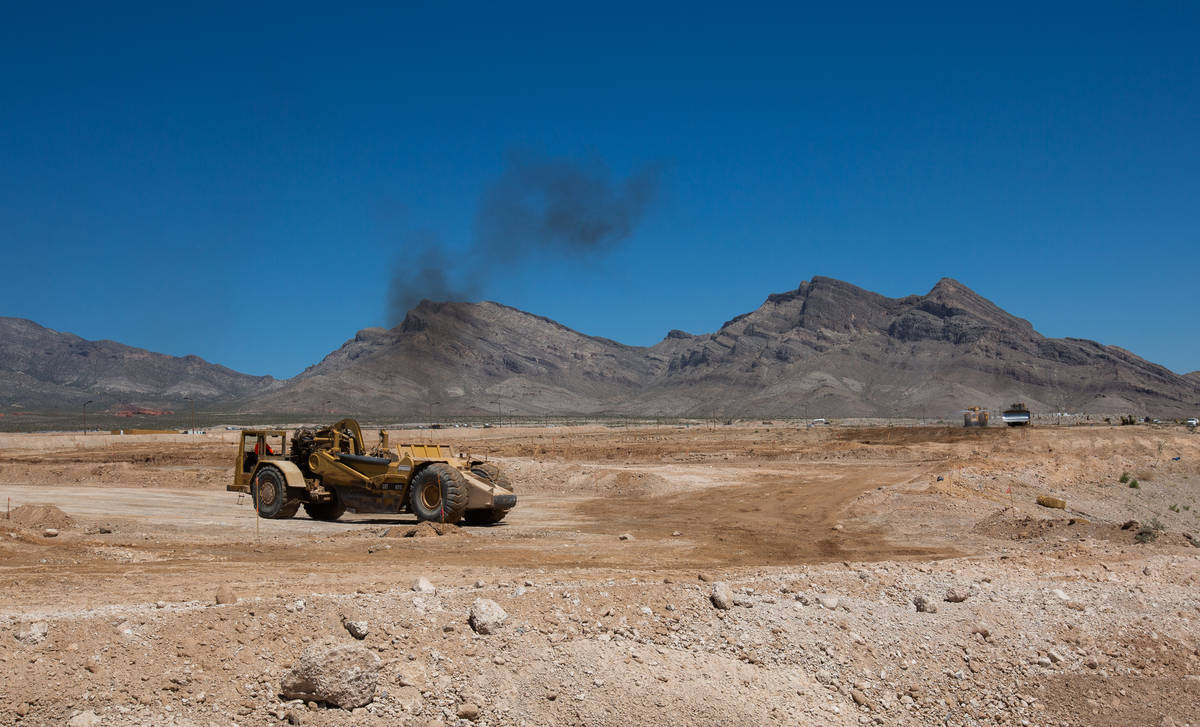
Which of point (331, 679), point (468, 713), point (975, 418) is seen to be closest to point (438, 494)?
point (331, 679)

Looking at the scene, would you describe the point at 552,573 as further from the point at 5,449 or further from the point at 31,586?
the point at 5,449

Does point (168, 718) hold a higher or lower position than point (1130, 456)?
lower

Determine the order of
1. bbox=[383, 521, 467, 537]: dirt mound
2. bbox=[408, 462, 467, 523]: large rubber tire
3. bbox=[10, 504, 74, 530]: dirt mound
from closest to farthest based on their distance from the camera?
bbox=[383, 521, 467, 537]: dirt mound, bbox=[10, 504, 74, 530]: dirt mound, bbox=[408, 462, 467, 523]: large rubber tire

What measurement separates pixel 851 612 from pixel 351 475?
13.4m

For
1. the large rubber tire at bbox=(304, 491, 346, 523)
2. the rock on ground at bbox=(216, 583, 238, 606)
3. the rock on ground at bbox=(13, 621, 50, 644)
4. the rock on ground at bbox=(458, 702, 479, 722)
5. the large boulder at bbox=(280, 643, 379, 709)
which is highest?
the large rubber tire at bbox=(304, 491, 346, 523)

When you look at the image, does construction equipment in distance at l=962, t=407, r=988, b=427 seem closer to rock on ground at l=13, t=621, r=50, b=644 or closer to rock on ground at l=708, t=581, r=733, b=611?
rock on ground at l=708, t=581, r=733, b=611

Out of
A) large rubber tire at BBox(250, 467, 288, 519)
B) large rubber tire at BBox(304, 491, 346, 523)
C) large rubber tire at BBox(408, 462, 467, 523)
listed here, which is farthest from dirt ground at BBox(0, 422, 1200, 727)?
large rubber tire at BBox(304, 491, 346, 523)

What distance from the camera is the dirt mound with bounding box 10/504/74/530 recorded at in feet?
59.8

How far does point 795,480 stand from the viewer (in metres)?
34.8

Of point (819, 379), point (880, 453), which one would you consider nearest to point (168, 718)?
point (880, 453)

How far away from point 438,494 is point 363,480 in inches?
78.0

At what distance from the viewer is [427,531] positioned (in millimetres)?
17359

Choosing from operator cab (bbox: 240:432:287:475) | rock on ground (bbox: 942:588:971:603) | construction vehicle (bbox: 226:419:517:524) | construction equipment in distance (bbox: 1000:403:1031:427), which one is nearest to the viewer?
rock on ground (bbox: 942:588:971:603)

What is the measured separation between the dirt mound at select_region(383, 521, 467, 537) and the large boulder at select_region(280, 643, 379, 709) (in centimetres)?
1002
